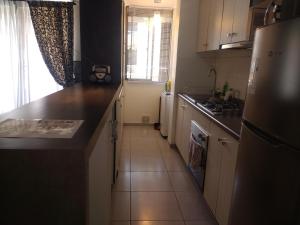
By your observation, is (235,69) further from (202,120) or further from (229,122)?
(229,122)

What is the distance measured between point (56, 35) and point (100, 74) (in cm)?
80

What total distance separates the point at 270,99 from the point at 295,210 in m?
0.48

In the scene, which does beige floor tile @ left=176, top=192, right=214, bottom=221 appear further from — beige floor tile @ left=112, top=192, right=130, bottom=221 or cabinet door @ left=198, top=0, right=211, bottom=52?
cabinet door @ left=198, top=0, right=211, bottom=52

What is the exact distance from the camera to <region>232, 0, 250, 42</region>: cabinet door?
5.94 ft

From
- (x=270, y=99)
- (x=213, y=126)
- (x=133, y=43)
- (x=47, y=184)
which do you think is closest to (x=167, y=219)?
(x=213, y=126)

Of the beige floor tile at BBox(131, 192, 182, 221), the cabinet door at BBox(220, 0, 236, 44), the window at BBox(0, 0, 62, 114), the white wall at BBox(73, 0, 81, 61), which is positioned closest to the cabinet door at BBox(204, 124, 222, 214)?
the beige floor tile at BBox(131, 192, 182, 221)

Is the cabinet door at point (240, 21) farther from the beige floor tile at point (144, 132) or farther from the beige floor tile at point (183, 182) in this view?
the beige floor tile at point (144, 132)

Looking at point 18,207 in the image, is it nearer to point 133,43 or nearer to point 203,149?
point 203,149

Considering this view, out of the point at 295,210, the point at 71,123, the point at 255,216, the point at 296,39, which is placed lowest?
the point at 255,216

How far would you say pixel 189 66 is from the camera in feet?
11.0

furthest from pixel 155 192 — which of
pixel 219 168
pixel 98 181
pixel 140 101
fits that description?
pixel 140 101

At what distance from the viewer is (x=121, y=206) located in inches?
84.9

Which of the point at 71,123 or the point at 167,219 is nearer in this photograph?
the point at 71,123

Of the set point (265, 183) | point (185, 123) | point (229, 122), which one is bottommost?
point (185, 123)
